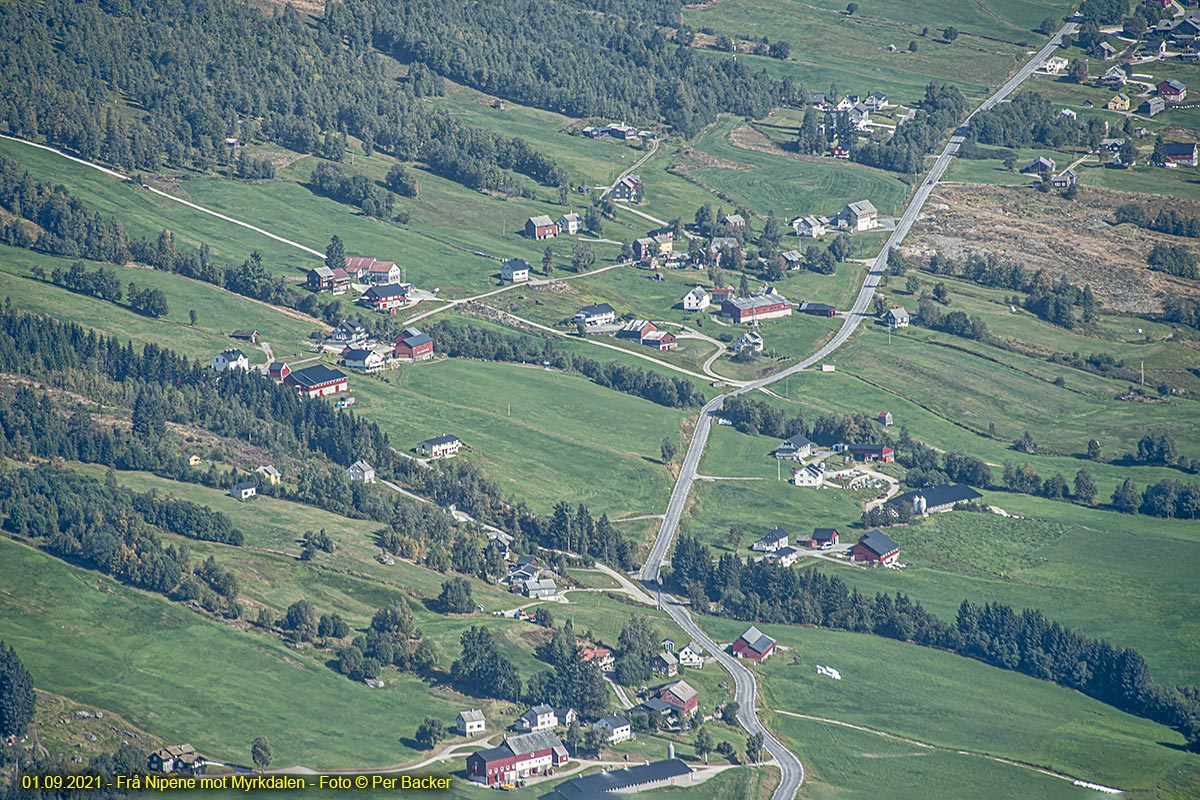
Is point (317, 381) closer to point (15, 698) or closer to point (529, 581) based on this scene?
point (529, 581)

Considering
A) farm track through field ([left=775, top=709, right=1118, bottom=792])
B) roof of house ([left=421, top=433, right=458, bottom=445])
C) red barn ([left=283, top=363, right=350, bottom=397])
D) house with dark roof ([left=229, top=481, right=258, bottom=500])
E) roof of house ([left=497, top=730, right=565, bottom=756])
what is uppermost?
red barn ([left=283, top=363, right=350, bottom=397])

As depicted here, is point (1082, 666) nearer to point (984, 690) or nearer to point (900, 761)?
point (984, 690)

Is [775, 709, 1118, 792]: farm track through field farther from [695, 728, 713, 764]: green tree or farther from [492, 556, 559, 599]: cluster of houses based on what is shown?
[492, 556, 559, 599]: cluster of houses

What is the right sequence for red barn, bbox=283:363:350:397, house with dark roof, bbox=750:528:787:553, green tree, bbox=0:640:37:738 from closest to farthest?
green tree, bbox=0:640:37:738 < house with dark roof, bbox=750:528:787:553 < red barn, bbox=283:363:350:397

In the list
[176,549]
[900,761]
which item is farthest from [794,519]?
[176,549]

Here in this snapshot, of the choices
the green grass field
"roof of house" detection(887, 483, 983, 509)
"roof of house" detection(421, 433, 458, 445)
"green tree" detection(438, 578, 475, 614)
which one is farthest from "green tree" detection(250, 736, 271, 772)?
"roof of house" detection(887, 483, 983, 509)
